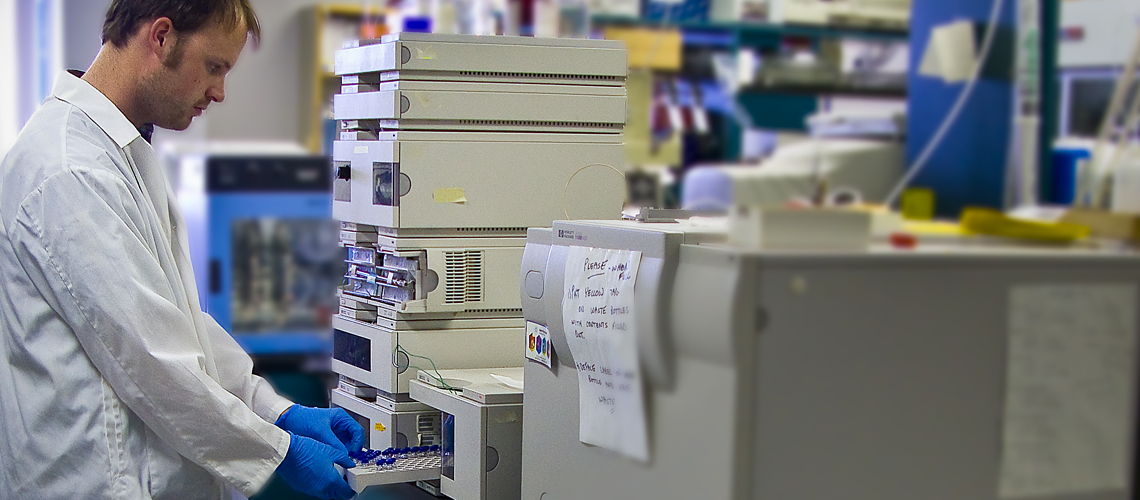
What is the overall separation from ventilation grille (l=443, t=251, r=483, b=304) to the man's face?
1.54 feet

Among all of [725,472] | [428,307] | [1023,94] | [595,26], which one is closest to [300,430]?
[428,307]

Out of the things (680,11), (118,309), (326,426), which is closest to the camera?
(118,309)

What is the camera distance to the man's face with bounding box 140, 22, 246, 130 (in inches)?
64.9

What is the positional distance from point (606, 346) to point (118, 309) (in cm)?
71

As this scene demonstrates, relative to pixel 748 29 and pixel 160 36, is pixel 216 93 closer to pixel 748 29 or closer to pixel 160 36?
pixel 160 36

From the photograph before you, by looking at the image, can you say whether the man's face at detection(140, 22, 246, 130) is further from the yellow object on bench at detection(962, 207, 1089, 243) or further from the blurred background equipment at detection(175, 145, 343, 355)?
the blurred background equipment at detection(175, 145, 343, 355)

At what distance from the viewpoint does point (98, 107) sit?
5.25ft

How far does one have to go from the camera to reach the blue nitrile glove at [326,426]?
1.79 metres

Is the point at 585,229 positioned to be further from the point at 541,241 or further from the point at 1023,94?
the point at 1023,94

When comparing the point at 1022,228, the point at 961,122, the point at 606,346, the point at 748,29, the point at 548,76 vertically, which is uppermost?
the point at 748,29

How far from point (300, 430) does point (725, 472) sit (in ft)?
3.23

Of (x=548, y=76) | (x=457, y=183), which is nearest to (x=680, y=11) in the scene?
(x=548, y=76)

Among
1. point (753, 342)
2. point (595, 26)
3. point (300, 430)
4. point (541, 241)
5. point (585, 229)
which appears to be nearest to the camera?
point (753, 342)

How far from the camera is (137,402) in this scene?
1530mm
